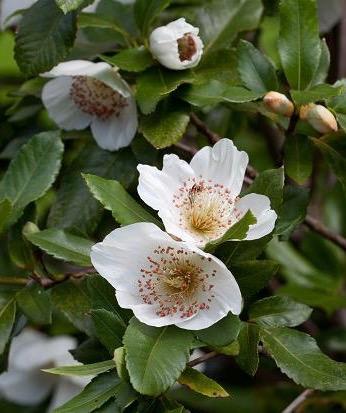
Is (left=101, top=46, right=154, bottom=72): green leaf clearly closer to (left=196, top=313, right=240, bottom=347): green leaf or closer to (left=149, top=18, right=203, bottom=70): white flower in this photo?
(left=149, top=18, right=203, bottom=70): white flower

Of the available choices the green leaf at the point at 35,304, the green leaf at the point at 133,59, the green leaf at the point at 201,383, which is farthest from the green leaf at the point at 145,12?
the green leaf at the point at 201,383

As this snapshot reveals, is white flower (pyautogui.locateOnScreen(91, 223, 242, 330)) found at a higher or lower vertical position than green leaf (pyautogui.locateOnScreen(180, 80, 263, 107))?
lower

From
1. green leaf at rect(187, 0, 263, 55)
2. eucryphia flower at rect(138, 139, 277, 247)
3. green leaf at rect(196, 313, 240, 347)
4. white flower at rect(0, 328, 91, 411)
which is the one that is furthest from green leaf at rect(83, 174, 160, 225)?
white flower at rect(0, 328, 91, 411)

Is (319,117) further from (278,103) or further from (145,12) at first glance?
(145,12)

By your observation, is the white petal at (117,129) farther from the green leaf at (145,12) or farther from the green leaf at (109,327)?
the green leaf at (109,327)

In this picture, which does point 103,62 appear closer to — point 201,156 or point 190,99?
point 190,99

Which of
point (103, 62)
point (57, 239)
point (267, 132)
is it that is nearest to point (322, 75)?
point (103, 62)
